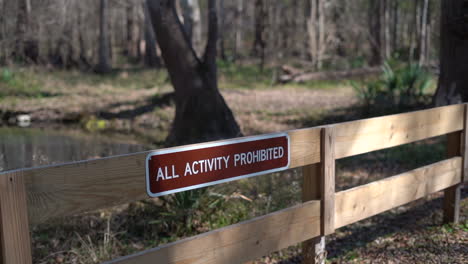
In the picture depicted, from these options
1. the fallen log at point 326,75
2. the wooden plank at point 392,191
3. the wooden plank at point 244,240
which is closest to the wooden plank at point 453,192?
the wooden plank at point 392,191

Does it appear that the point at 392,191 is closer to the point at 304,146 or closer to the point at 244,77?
the point at 304,146

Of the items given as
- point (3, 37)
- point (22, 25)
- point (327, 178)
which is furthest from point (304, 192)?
point (22, 25)

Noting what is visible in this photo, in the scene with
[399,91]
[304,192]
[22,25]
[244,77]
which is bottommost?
[244,77]

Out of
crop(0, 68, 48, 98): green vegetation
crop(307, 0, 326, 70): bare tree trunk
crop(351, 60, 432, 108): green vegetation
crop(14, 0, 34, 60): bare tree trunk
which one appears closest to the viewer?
crop(351, 60, 432, 108): green vegetation

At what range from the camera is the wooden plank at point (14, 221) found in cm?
214

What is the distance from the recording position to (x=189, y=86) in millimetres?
10445

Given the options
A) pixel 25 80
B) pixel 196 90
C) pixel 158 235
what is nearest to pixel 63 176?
pixel 158 235

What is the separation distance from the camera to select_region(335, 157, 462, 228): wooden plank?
12.6ft

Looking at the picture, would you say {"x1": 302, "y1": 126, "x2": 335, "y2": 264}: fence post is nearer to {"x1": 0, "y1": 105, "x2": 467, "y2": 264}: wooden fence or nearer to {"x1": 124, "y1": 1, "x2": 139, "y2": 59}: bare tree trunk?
{"x1": 0, "y1": 105, "x2": 467, "y2": 264}: wooden fence

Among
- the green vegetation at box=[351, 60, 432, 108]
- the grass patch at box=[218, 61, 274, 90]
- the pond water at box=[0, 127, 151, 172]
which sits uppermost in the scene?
the green vegetation at box=[351, 60, 432, 108]

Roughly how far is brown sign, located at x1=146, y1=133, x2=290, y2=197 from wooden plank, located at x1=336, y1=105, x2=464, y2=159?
63cm

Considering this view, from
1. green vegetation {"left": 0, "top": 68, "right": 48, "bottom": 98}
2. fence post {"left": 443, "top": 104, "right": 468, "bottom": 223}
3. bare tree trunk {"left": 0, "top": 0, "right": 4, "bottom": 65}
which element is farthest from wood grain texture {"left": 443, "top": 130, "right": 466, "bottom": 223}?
bare tree trunk {"left": 0, "top": 0, "right": 4, "bottom": 65}

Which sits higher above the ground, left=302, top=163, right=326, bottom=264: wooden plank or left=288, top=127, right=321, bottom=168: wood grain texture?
left=288, top=127, right=321, bottom=168: wood grain texture

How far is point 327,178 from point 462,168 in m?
2.15
